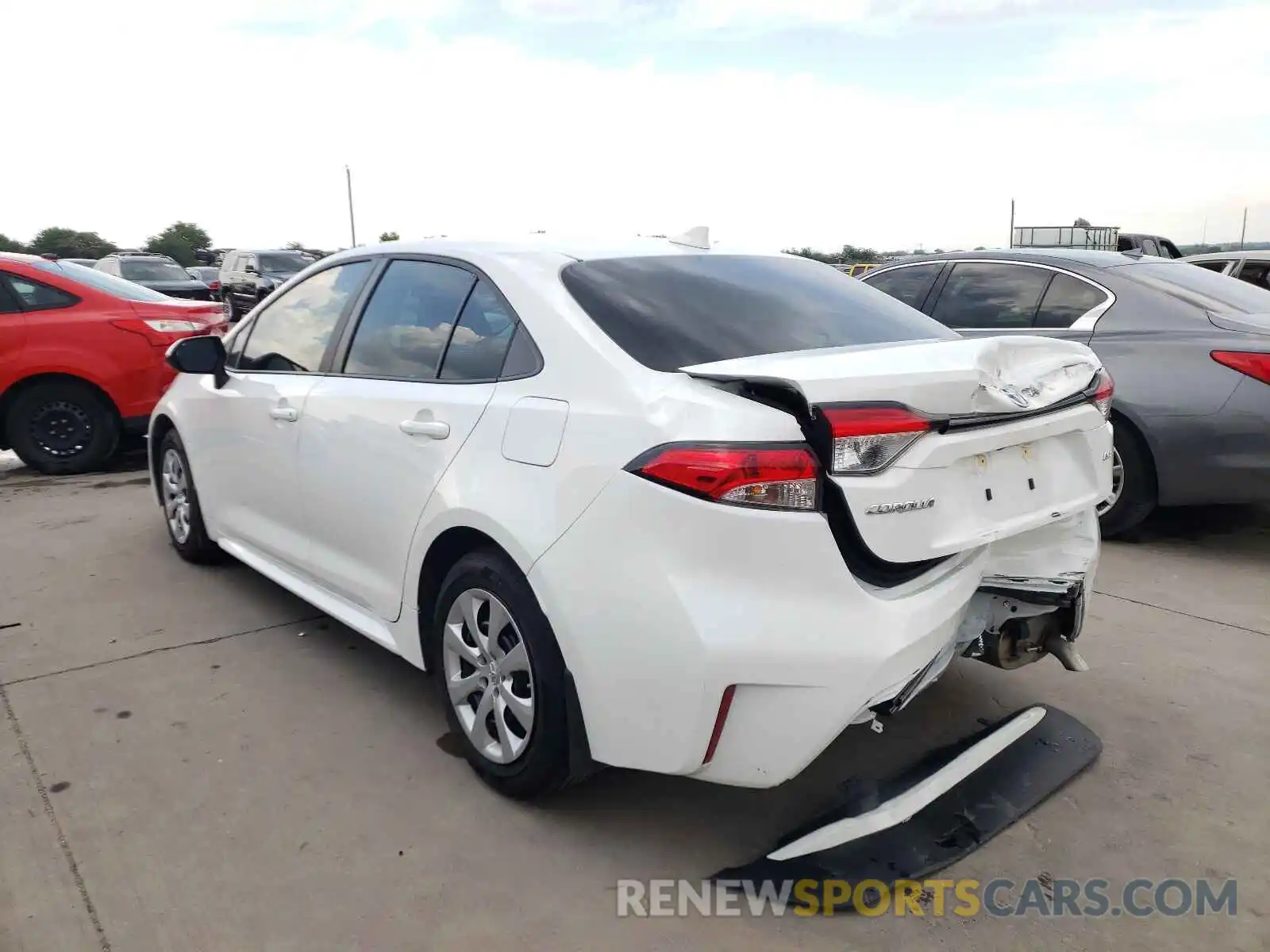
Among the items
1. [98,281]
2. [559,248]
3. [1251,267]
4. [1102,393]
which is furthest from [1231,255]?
[98,281]

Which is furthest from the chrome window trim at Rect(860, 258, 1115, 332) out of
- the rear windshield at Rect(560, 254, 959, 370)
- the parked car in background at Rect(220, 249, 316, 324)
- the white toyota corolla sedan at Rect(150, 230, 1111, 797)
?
the parked car in background at Rect(220, 249, 316, 324)

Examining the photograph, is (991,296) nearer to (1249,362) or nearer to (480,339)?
(1249,362)

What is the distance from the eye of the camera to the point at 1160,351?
4.91 metres

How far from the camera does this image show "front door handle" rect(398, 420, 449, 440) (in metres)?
2.80

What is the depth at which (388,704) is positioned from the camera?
337cm

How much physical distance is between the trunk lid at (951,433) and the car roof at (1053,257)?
10.5 feet

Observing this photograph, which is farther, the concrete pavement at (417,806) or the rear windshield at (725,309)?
the rear windshield at (725,309)

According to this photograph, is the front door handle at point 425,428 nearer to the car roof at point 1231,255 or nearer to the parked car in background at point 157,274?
the car roof at point 1231,255

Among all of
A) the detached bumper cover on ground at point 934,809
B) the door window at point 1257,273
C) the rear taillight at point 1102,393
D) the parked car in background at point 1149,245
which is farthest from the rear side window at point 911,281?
the parked car in background at point 1149,245

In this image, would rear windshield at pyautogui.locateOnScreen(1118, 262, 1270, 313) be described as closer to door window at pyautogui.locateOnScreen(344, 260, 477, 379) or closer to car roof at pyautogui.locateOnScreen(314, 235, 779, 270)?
car roof at pyautogui.locateOnScreen(314, 235, 779, 270)

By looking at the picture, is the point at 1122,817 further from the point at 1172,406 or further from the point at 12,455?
the point at 12,455

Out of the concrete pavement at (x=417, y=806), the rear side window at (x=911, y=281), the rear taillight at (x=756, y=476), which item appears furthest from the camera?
the rear side window at (x=911, y=281)

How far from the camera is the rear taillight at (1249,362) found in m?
4.54

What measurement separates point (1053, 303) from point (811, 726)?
416 cm
